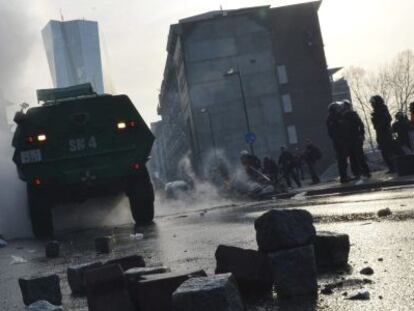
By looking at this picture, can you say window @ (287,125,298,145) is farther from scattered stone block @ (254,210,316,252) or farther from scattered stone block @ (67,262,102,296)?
scattered stone block @ (254,210,316,252)

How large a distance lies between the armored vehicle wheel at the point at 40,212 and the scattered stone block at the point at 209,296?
29.7ft

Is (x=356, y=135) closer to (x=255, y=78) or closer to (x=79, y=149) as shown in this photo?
(x=79, y=149)

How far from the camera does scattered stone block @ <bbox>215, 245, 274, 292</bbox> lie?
11.6ft

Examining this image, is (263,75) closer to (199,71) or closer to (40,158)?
(199,71)

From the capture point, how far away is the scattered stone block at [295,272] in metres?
3.39

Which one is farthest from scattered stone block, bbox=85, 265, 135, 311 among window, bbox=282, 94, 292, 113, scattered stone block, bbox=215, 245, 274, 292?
window, bbox=282, 94, 292, 113

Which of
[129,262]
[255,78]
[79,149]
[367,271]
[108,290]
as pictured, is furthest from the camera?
[255,78]

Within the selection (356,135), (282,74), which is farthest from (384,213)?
(282,74)

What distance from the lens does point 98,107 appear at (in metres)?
11.5

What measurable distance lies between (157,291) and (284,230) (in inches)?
32.1

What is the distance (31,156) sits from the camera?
435 inches

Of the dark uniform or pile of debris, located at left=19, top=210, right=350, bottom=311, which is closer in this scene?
pile of debris, located at left=19, top=210, right=350, bottom=311

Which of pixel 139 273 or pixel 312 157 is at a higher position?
pixel 312 157

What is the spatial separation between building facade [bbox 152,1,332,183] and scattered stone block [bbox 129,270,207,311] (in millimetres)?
54354
